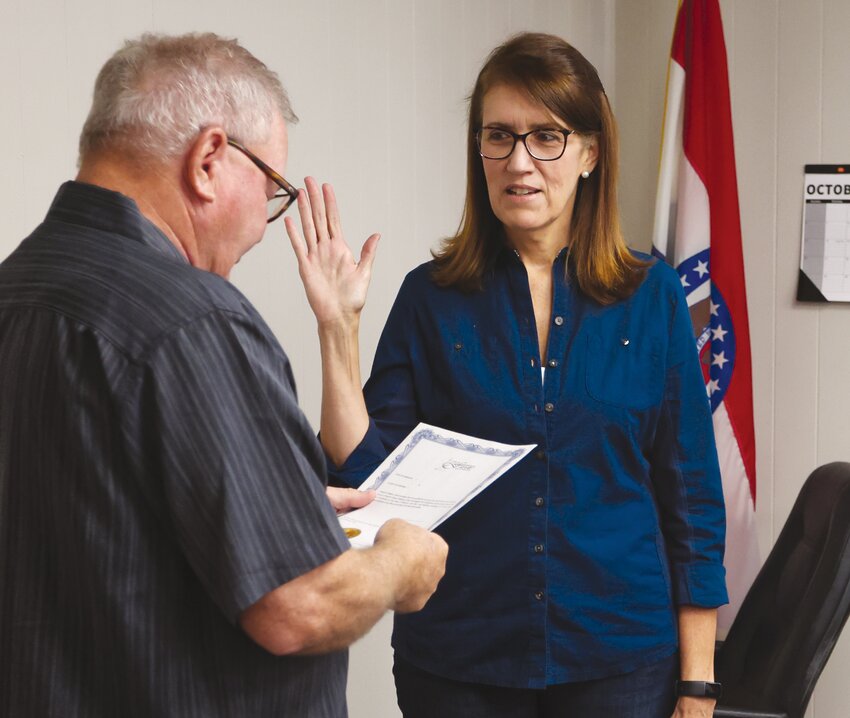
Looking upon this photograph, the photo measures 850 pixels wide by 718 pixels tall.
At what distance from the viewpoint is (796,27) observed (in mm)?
2904

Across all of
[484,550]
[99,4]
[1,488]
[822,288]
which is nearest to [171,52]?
[1,488]

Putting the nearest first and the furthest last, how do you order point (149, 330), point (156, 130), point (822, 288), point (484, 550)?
point (149, 330)
point (156, 130)
point (484, 550)
point (822, 288)

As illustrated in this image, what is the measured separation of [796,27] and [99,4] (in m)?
2.01

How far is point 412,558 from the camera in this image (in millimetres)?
1004

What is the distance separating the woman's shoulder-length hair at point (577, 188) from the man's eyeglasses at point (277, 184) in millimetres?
509

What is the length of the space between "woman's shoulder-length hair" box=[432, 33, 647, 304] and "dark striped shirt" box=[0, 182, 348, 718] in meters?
0.78

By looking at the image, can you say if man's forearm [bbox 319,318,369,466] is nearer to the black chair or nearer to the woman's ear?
the woman's ear

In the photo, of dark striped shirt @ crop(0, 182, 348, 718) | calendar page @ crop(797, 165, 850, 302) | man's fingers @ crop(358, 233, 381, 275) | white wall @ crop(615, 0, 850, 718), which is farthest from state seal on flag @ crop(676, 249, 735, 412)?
dark striped shirt @ crop(0, 182, 348, 718)

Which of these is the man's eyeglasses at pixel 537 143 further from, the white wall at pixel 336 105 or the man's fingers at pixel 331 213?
the white wall at pixel 336 105

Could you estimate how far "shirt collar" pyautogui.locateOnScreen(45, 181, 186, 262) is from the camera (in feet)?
3.10

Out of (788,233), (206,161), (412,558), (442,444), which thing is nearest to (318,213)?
(442,444)

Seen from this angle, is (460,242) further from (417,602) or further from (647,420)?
(417,602)

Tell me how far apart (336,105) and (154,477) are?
6.04ft

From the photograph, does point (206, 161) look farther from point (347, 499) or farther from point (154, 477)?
point (347, 499)
